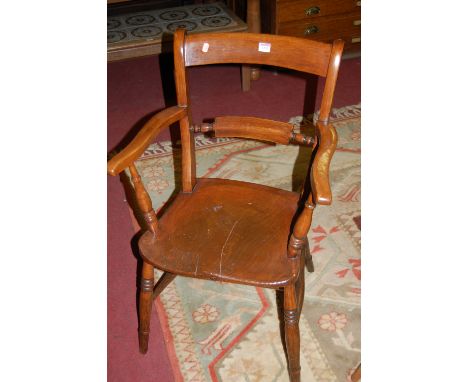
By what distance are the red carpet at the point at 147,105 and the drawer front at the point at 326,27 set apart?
0.72 feet

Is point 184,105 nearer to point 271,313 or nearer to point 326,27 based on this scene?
point 271,313

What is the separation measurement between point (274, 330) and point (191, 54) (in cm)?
100

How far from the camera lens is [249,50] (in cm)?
161

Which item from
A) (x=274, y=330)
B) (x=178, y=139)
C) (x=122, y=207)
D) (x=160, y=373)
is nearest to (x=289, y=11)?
(x=178, y=139)

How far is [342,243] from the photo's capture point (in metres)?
2.30

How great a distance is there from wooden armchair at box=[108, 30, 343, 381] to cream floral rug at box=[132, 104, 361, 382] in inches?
8.1

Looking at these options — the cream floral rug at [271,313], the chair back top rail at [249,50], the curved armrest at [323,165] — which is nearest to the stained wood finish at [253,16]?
the cream floral rug at [271,313]

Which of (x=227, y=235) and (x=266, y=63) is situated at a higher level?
(x=266, y=63)

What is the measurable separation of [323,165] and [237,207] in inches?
17.2

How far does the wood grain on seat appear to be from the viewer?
1.51m

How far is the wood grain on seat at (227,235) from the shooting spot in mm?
1510

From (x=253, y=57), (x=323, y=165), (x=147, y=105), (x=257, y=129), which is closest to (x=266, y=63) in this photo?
(x=253, y=57)

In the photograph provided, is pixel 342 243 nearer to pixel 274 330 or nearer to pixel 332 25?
pixel 274 330

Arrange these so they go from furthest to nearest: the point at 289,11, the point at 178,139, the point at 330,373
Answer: the point at 289,11 < the point at 178,139 < the point at 330,373
